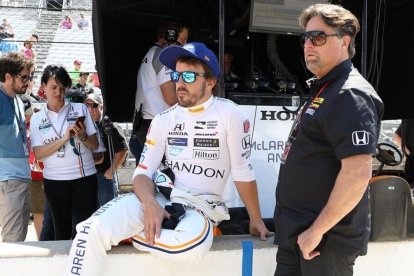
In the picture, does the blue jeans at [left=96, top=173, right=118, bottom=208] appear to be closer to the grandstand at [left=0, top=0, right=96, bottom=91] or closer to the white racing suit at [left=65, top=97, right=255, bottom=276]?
the white racing suit at [left=65, top=97, right=255, bottom=276]

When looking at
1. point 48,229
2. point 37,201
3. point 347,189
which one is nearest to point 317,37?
point 347,189

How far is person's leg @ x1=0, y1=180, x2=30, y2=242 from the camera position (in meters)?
3.25

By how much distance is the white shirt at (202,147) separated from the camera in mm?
2570

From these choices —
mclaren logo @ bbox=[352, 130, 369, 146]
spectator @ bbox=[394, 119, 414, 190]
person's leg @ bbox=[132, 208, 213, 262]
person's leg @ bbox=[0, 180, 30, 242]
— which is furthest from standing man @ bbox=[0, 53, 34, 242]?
spectator @ bbox=[394, 119, 414, 190]

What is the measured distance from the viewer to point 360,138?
1690 mm

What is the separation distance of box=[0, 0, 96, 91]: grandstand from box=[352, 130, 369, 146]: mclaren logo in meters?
12.9

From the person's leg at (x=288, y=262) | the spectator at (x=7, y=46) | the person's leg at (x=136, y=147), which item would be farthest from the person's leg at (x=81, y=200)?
the spectator at (x=7, y=46)

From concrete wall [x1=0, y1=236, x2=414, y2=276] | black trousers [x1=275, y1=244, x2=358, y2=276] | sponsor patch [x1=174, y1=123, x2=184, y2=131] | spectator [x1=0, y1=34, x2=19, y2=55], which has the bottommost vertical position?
concrete wall [x1=0, y1=236, x2=414, y2=276]

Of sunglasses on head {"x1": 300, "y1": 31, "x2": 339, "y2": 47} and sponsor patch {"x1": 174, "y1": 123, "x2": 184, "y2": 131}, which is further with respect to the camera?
sponsor patch {"x1": 174, "y1": 123, "x2": 184, "y2": 131}

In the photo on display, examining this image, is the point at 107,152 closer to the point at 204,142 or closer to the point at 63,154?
the point at 63,154

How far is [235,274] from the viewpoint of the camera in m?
2.71

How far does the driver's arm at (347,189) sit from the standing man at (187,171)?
32.5 inches

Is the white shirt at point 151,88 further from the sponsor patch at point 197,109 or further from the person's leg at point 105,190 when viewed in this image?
the person's leg at point 105,190

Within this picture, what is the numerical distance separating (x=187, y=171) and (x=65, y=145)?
4.18 feet
